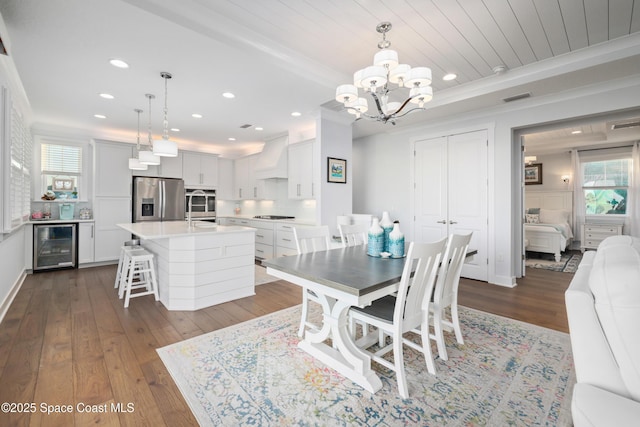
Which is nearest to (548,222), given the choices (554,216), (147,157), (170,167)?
(554,216)

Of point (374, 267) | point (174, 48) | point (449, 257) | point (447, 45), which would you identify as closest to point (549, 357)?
point (449, 257)

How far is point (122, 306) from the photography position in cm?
318

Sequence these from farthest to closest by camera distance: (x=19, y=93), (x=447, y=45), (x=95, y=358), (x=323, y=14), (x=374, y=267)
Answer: (x=19, y=93) < (x=447, y=45) < (x=323, y=14) < (x=95, y=358) < (x=374, y=267)

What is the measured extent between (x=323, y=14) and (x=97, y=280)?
4.68m

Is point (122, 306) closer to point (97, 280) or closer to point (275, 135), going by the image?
point (97, 280)

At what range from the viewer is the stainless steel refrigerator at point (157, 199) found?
5.62 meters

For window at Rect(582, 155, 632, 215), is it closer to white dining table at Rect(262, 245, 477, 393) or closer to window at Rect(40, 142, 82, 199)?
white dining table at Rect(262, 245, 477, 393)

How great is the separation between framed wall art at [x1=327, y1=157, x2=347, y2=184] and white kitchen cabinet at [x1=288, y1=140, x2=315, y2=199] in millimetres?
519

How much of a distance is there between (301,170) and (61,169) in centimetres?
444

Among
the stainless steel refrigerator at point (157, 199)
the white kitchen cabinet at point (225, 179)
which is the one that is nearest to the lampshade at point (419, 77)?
the stainless steel refrigerator at point (157, 199)

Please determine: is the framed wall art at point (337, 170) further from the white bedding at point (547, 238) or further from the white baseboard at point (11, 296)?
the white bedding at point (547, 238)

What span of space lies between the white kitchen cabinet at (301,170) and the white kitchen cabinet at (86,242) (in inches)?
144

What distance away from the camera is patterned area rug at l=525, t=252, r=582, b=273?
5.05 m

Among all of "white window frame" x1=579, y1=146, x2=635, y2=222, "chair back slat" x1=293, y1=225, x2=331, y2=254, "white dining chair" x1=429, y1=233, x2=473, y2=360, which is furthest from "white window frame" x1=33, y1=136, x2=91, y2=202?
"white window frame" x1=579, y1=146, x2=635, y2=222
